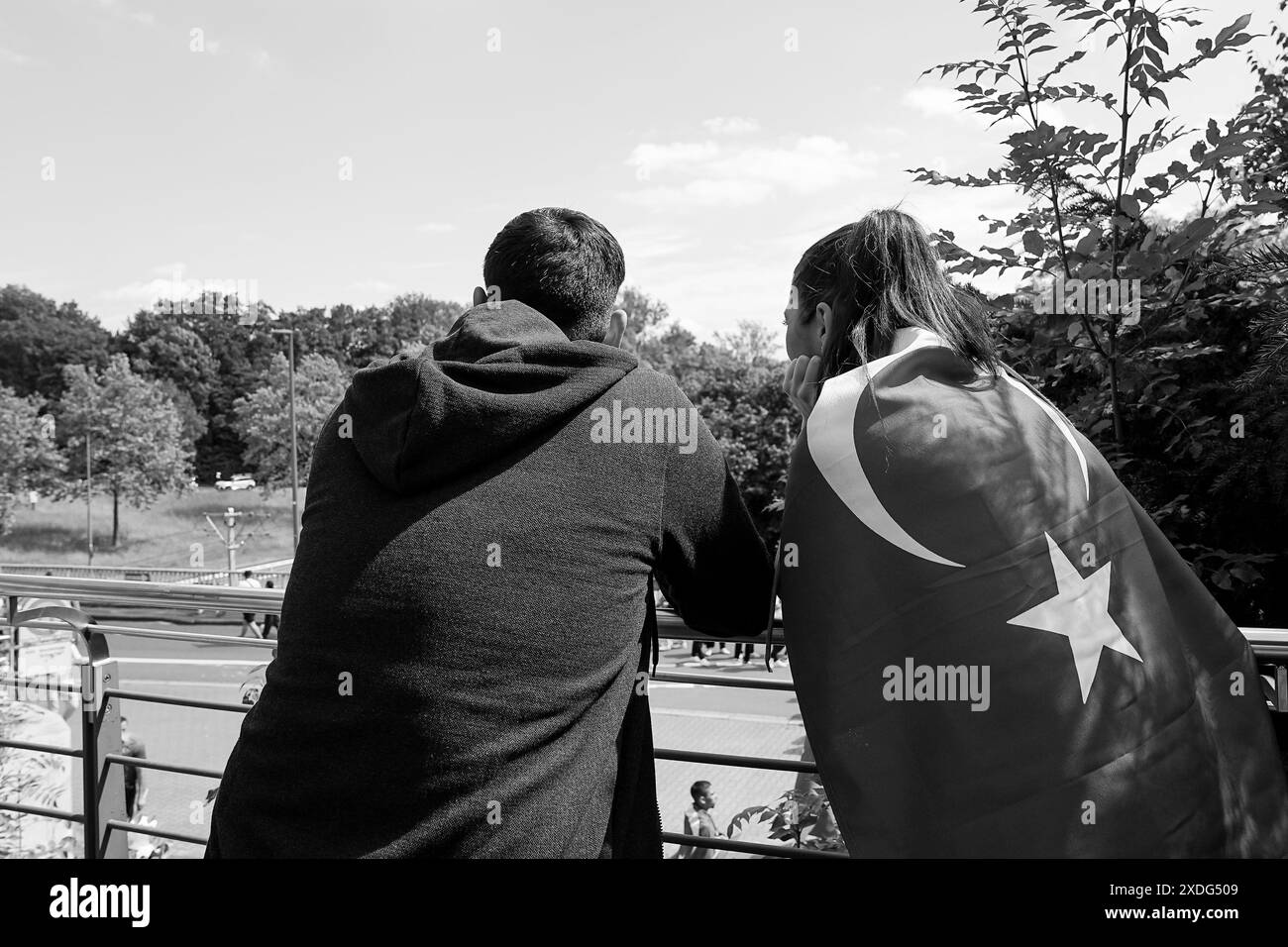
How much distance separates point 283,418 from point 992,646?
5509 cm

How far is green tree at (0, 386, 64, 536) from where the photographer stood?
140 ft

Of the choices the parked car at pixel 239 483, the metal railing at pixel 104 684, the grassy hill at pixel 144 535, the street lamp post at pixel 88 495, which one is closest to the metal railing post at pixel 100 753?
the metal railing at pixel 104 684

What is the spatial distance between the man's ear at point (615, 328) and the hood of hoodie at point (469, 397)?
0.21 m

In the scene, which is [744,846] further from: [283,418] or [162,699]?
[283,418]

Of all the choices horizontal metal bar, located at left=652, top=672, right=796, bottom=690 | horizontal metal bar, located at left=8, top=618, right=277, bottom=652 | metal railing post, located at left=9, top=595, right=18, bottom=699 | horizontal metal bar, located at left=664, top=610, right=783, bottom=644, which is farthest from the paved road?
horizontal metal bar, located at left=664, top=610, right=783, bottom=644

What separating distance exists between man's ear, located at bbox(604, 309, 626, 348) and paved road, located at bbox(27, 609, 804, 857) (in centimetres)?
766

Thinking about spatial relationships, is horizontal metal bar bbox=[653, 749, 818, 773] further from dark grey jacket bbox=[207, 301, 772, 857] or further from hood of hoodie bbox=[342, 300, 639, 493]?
hood of hoodie bbox=[342, 300, 639, 493]

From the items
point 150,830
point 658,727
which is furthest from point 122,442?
point 150,830

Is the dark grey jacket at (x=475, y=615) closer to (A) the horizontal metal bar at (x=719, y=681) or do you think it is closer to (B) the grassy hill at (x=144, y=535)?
(A) the horizontal metal bar at (x=719, y=681)

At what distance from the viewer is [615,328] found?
1.87 metres

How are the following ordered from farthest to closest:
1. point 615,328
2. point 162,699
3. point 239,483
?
point 239,483 < point 162,699 < point 615,328
